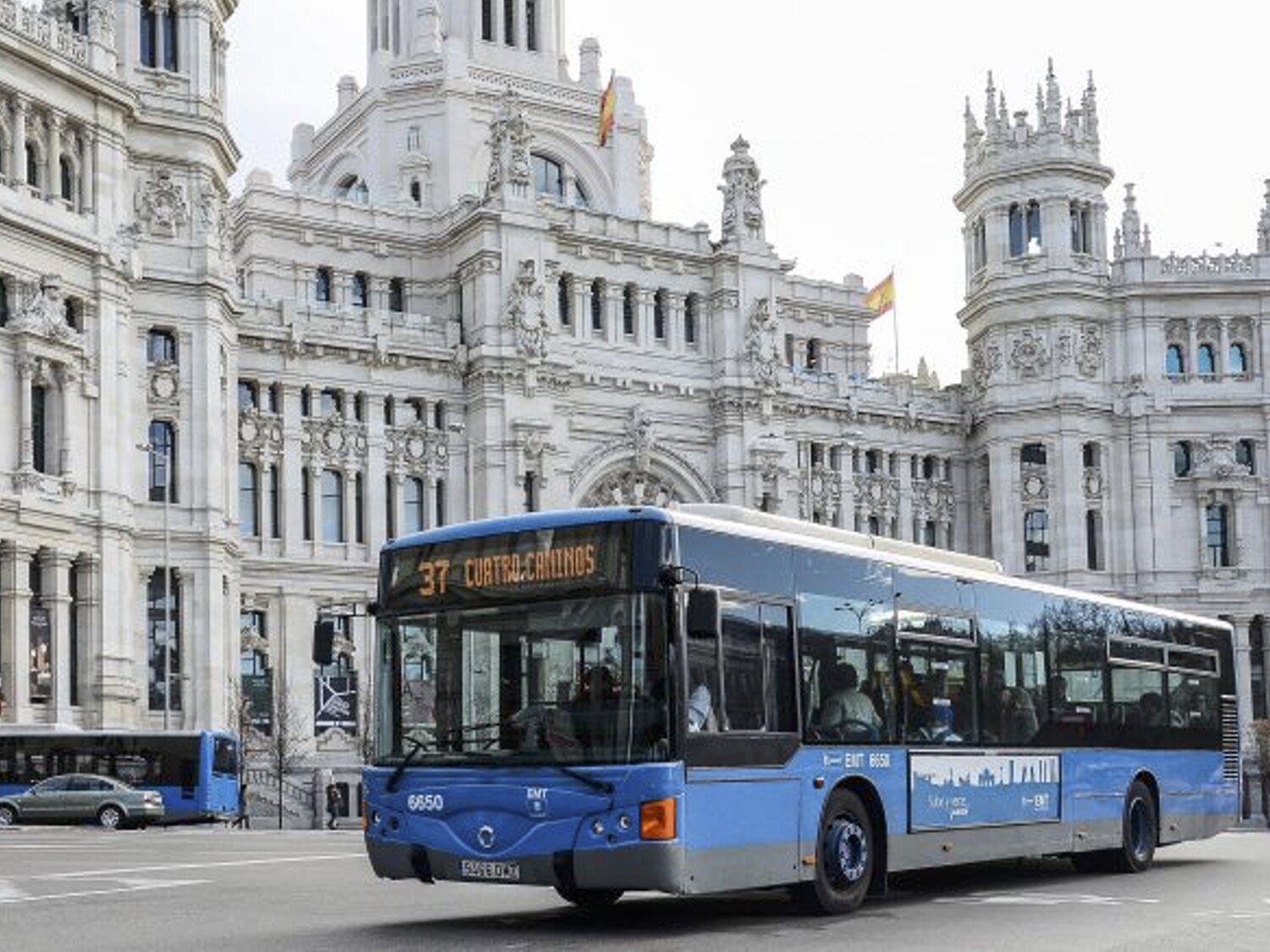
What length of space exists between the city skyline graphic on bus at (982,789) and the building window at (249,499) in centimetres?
4791

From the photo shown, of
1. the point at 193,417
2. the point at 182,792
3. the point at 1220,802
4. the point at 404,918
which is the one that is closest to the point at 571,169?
the point at 193,417

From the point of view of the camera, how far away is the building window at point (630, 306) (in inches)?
2945

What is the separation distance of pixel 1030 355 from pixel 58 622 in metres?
43.4

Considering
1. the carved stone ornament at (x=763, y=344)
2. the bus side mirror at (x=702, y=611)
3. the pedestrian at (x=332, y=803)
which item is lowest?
the pedestrian at (x=332, y=803)

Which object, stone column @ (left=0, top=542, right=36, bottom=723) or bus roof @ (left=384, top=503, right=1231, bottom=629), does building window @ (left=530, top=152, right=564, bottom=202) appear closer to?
stone column @ (left=0, top=542, right=36, bottom=723)

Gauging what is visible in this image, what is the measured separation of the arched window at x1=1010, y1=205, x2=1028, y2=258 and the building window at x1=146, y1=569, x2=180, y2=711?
39877mm

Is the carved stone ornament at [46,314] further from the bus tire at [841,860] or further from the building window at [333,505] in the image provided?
the bus tire at [841,860]

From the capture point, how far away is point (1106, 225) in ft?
275

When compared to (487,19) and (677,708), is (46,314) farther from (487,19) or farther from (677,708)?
(677,708)

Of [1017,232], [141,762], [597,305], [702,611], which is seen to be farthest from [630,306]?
[702,611]

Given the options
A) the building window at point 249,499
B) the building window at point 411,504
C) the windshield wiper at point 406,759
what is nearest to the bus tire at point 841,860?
the windshield wiper at point 406,759

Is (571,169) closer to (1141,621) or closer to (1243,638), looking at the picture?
(1243,638)

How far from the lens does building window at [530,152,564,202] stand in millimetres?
83500

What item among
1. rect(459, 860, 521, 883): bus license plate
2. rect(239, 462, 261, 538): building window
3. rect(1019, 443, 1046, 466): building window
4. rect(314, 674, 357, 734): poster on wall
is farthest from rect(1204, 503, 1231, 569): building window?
rect(459, 860, 521, 883): bus license plate
